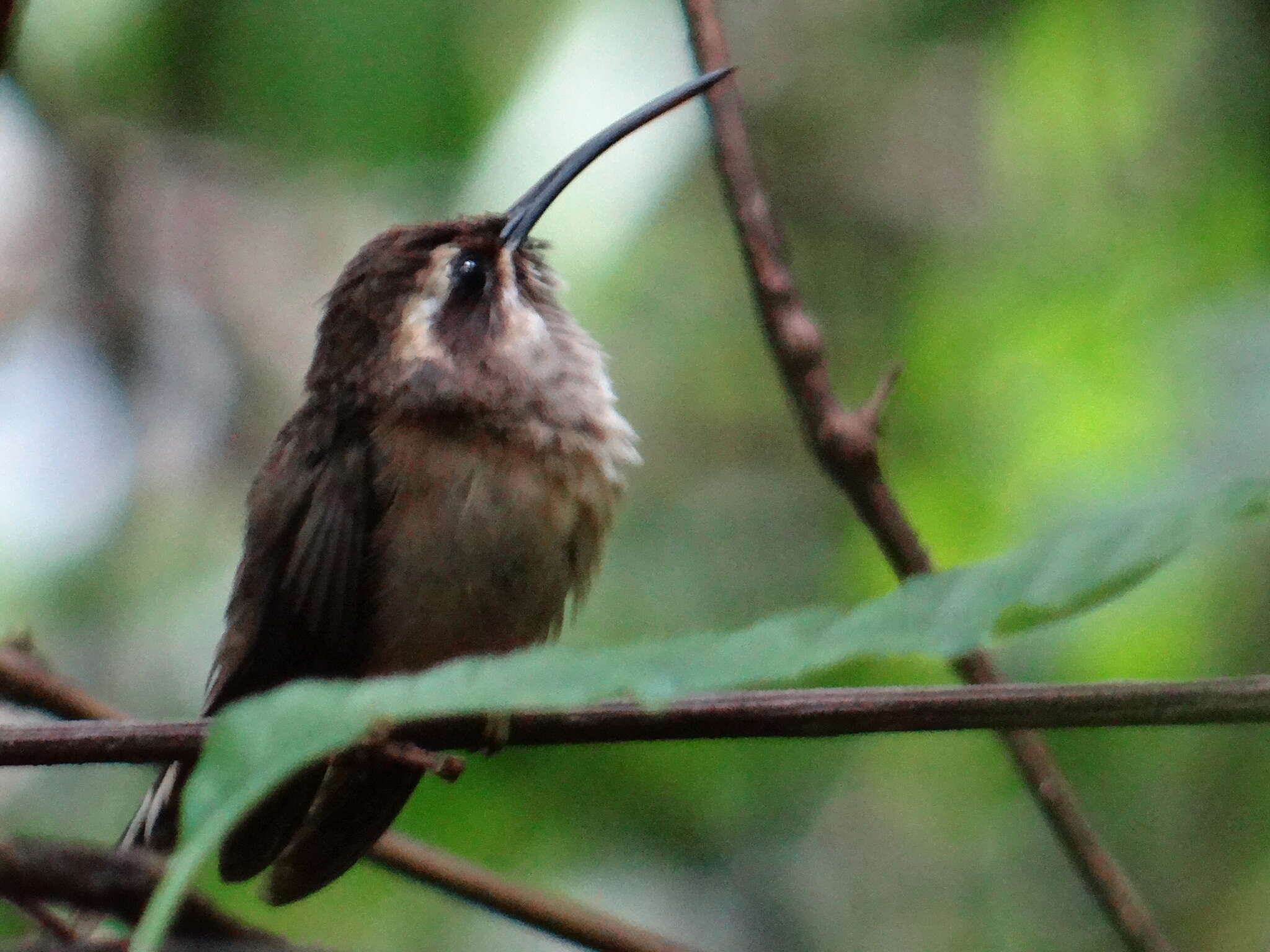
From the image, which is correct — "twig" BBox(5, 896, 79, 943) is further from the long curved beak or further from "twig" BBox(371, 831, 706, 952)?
the long curved beak

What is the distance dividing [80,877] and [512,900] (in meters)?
0.72

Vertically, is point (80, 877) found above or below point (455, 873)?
above

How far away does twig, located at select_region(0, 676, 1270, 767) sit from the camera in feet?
4.14

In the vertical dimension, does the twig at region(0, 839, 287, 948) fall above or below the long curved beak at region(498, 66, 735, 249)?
below

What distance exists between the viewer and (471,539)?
2879 mm

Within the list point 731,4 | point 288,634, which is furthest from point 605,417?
point 731,4

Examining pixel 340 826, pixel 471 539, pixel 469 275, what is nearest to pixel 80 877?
pixel 340 826

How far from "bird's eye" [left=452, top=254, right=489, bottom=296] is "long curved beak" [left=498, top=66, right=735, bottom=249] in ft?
0.29

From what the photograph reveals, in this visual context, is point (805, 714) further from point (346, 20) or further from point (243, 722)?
point (346, 20)

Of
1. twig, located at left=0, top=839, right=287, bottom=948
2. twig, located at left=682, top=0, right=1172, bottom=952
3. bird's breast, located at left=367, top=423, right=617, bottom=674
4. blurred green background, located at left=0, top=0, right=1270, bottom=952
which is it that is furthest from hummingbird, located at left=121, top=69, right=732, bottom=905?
twig, located at left=0, top=839, right=287, bottom=948

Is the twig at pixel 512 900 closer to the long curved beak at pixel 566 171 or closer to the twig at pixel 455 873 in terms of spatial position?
the twig at pixel 455 873

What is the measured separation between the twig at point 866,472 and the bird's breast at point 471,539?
64 cm

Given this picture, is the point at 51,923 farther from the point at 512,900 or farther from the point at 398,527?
the point at 398,527

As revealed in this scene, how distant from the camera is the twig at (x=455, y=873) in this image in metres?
2.03
